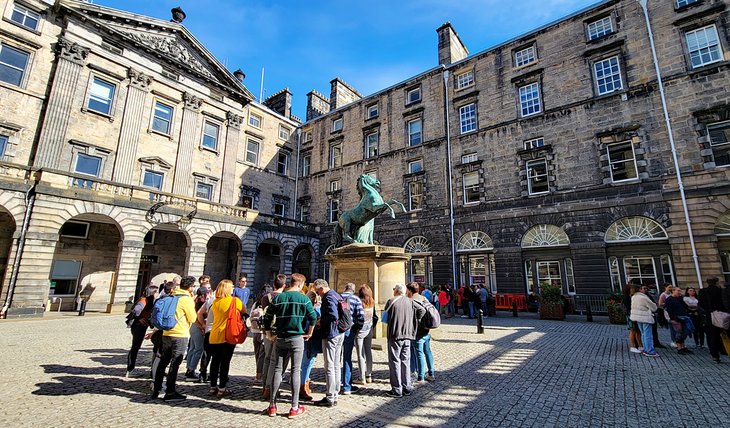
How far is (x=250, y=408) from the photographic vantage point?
464 centimetres

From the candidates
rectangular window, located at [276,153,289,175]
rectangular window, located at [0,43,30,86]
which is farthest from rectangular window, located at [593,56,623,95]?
rectangular window, located at [0,43,30,86]

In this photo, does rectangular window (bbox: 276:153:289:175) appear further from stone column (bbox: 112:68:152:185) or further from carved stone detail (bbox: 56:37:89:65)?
carved stone detail (bbox: 56:37:89:65)

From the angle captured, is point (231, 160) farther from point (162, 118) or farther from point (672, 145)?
point (672, 145)

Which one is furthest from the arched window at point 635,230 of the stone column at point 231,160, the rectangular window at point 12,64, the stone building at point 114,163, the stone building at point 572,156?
the rectangular window at point 12,64

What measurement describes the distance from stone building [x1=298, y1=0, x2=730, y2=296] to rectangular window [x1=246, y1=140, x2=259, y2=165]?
11262mm

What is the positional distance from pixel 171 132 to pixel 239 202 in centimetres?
690

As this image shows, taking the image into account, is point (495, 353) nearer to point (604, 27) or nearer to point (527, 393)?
point (527, 393)

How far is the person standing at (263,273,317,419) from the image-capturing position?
445 centimetres

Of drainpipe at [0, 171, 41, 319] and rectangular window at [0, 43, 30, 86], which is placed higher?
rectangular window at [0, 43, 30, 86]

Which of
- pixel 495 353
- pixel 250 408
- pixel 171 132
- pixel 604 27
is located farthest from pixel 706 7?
pixel 171 132

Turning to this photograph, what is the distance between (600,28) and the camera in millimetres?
18656

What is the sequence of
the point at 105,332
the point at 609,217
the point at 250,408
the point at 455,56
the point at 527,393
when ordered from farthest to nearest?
the point at 455,56 → the point at 609,217 → the point at 105,332 → the point at 527,393 → the point at 250,408

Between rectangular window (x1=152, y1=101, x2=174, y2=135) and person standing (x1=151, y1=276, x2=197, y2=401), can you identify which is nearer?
person standing (x1=151, y1=276, x2=197, y2=401)

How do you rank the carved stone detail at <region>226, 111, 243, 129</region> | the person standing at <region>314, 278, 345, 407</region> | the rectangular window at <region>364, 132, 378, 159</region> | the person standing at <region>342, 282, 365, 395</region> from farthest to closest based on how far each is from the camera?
the rectangular window at <region>364, 132, 378, 159</region>
the carved stone detail at <region>226, 111, 243, 129</region>
the person standing at <region>342, 282, 365, 395</region>
the person standing at <region>314, 278, 345, 407</region>
